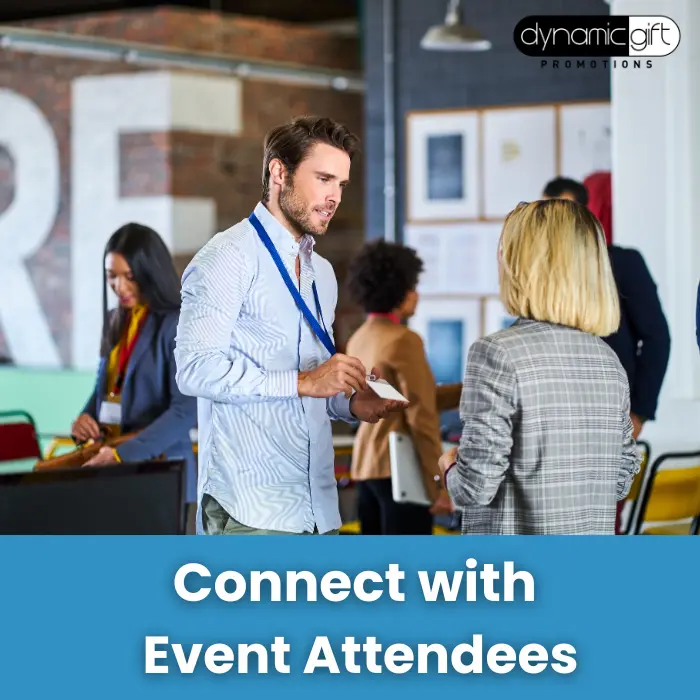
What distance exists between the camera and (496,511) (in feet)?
6.30

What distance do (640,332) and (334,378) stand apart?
5.61 ft

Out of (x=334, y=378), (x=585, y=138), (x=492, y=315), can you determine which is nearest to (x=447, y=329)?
(x=492, y=315)

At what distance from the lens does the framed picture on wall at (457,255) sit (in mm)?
6441

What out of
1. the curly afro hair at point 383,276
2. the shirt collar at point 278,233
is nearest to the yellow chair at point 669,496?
the curly afro hair at point 383,276

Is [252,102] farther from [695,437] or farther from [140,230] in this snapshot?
[140,230]

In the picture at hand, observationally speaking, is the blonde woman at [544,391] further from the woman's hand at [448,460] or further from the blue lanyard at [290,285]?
the blue lanyard at [290,285]

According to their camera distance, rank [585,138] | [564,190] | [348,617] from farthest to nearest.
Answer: [585,138] < [564,190] < [348,617]

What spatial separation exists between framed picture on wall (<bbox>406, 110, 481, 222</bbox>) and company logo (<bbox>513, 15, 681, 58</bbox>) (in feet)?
12.6

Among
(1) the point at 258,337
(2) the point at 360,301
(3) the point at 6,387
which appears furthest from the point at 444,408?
(3) the point at 6,387

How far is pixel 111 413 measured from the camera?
295cm

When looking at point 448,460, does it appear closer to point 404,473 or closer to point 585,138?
point 404,473

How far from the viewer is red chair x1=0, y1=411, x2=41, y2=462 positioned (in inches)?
160

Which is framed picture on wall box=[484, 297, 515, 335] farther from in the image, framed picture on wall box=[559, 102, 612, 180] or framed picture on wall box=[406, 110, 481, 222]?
framed picture on wall box=[559, 102, 612, 180]

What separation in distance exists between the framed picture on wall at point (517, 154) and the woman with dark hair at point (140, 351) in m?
3.52
